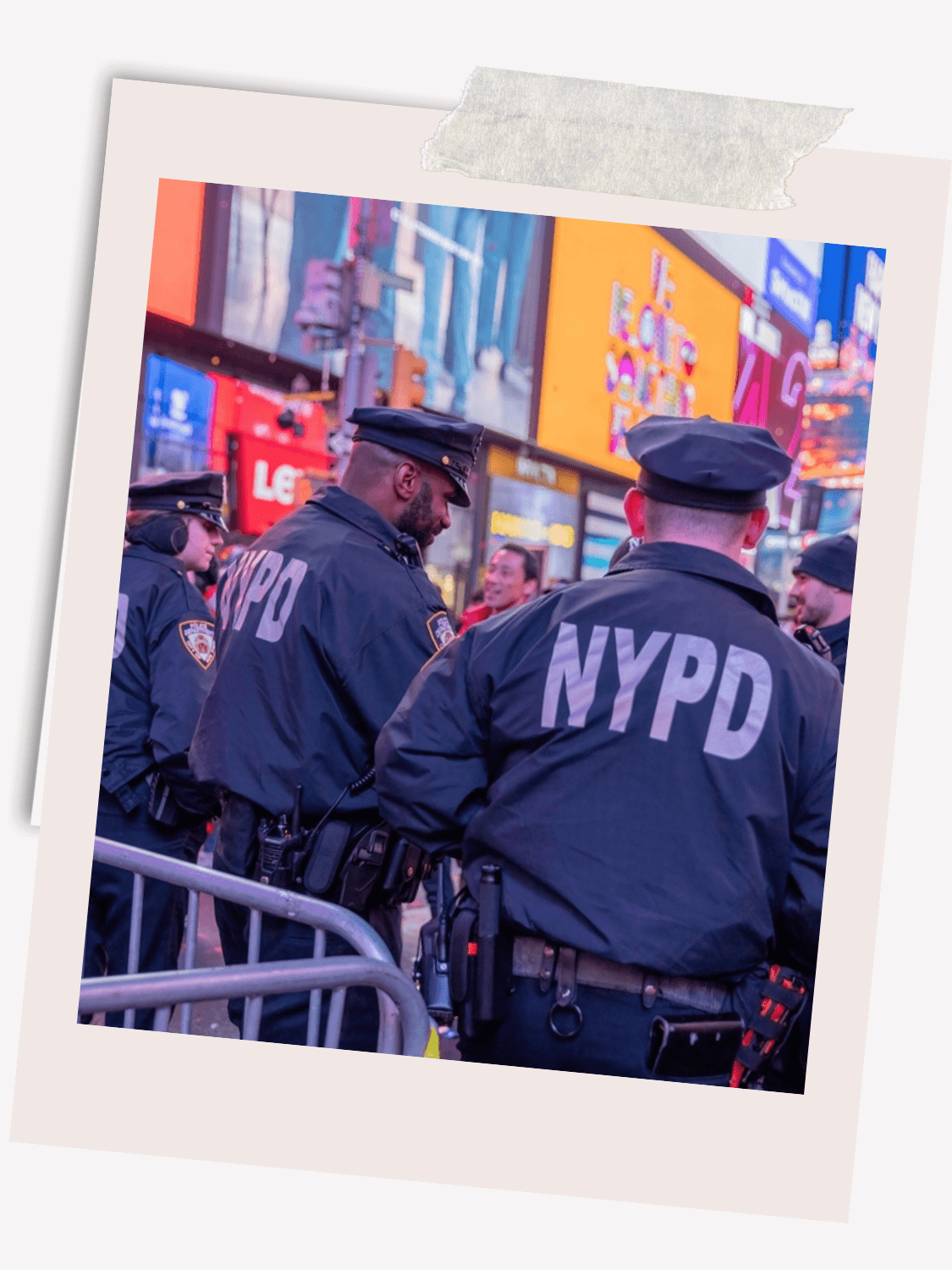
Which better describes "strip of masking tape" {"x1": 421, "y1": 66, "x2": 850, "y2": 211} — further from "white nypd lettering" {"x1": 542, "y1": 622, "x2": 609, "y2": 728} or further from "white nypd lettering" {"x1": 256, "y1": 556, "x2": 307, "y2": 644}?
"white nypd lettering" {"x1": 256, "y1": 556, "x2": 307, "y2": 644}

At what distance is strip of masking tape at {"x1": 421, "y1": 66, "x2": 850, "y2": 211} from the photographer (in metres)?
2.15

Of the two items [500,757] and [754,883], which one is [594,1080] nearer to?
[754,883]

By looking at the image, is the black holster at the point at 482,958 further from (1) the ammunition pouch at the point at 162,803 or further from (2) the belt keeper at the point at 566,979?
(1) the ammunition pouch at the point at 162,803

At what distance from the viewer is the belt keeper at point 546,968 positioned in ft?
7.54

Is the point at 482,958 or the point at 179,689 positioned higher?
the point at 179,689

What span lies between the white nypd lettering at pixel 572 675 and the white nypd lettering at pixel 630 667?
0.15 feet

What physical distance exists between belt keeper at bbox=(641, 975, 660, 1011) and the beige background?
160 mm

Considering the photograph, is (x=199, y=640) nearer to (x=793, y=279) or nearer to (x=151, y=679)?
(x=151, y=679)

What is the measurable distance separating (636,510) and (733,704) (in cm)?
52

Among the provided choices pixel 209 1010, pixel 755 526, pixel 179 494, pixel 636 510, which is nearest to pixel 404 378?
pixel 179 494

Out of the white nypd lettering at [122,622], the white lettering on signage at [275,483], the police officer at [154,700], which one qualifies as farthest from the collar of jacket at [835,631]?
the white lettering on signage at [275,483]

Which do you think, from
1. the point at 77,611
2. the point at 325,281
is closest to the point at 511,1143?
the point at 77,611

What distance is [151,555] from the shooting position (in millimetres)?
3920

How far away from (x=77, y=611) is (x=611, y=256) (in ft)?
27.3
